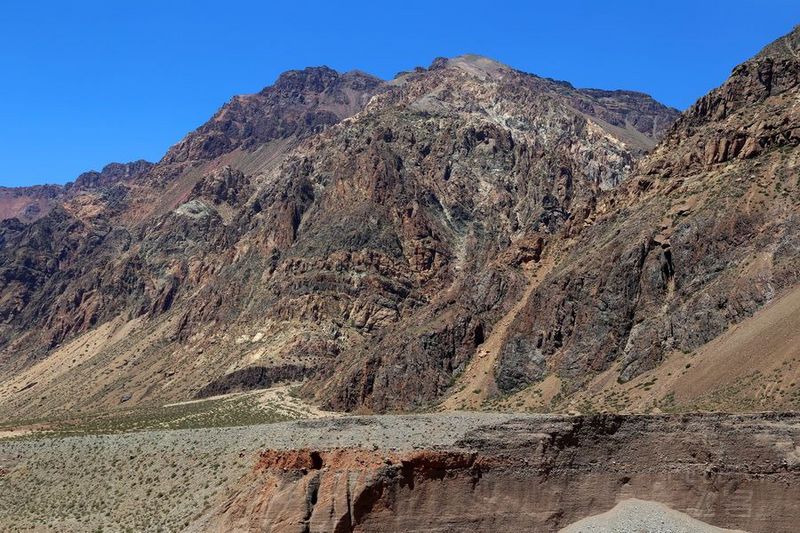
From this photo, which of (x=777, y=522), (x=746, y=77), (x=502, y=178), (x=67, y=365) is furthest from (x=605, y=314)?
(x=67, y=365)

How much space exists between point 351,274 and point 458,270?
58.1 ft

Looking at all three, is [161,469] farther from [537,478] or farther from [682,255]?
[682,255]

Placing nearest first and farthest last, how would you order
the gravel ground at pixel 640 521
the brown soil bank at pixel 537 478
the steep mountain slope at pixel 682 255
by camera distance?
the brown soil bank at pixel 537 478 → the gravel ground at pixel 640 521 → the steep mountain slope at pixel 682 255

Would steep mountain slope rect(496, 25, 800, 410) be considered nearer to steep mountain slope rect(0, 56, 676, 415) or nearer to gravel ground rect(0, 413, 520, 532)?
steep mountain slope rect(0, 56, 676, 415)

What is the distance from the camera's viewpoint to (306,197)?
155 metres

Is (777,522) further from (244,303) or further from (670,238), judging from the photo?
(244,303)

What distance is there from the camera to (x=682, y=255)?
242 ft

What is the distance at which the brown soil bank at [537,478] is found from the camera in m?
31.3

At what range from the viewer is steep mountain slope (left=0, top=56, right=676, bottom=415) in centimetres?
9594

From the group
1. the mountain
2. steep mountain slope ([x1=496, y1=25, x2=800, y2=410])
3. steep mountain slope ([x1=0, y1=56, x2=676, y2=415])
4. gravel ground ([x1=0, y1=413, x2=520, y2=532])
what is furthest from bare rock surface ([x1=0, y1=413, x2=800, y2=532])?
steep mountain slope ([x1=0, y1=56, x2=676, y2=415])

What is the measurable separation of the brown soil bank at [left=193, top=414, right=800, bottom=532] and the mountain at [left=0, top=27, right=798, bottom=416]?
60.0 ft

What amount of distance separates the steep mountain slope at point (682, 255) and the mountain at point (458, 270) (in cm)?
20

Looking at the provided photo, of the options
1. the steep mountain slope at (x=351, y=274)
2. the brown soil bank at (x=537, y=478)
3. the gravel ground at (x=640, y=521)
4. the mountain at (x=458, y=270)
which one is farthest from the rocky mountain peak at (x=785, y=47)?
the gravel ground at (x=640, y=521)

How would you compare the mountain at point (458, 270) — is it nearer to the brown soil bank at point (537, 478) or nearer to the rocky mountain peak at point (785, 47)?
the rocky mountain peak at point (785, 47)
